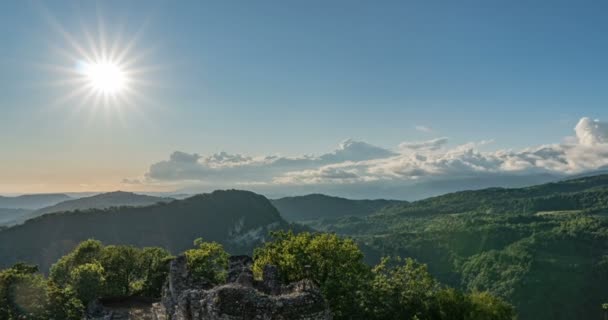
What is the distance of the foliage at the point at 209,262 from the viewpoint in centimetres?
4117

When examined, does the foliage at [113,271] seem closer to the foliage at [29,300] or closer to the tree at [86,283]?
the tree at [86,283]

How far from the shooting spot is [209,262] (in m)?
43.9

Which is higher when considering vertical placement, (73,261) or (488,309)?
(73,261)

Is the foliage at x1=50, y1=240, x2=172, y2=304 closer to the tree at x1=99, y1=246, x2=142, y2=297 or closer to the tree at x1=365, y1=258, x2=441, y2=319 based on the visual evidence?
the tree at x1=99, y1=246, x2=142, y2=297

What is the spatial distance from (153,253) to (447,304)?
3599cm

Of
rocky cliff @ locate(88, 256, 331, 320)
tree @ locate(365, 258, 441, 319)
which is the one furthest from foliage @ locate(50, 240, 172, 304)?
rocky cliff @ locate(88, 256, 331, 320)

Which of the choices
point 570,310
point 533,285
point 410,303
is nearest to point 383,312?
point 410,303

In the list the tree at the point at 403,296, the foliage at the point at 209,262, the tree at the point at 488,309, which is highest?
the foliage at the point at 209,262

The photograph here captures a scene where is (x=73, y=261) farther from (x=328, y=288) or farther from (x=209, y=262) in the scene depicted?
(x=328, y=288)

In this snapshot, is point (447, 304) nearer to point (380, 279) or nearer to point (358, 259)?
point (380, 279)

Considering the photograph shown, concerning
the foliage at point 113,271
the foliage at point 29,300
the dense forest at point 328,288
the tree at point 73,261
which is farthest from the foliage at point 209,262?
the tree at point 73,261

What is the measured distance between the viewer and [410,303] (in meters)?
34.4

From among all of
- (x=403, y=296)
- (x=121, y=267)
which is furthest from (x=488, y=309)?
(x=121, y=267)

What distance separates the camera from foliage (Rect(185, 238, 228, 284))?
41.2 metres
